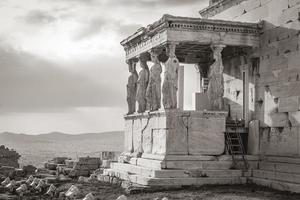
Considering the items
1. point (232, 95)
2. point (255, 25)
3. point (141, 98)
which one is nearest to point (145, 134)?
point (141, 98)

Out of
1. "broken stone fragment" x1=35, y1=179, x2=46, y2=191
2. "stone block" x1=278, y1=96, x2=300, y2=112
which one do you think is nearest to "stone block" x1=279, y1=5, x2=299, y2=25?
"stone block" x1=278, y1=96, x2=300, y2=112

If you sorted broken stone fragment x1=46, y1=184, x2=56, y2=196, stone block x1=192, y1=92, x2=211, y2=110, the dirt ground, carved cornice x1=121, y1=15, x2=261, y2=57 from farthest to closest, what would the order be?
stone block x1=192, y1=92, x2=211, y2=110
carved cornice x1=121, y1=15, x2=261, y2=57
broken stone fragment x1=46, y1=184, x2=56, y2=196
the dirt ground

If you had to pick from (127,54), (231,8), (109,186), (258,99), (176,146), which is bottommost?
Answer: (109,186)

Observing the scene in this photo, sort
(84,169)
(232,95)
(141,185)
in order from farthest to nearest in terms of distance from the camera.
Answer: (84,169) → (232,95) → (141,185)

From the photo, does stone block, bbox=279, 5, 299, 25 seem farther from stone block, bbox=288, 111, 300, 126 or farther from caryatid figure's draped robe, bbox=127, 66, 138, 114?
caryatid figure's draped robe, bbox=127, 66, 138, 114

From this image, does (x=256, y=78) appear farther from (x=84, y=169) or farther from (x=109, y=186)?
(x=84, y=169)

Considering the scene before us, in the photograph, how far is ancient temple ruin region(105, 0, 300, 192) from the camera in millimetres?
15633

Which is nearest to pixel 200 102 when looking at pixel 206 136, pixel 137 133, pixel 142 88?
pixel 142 88

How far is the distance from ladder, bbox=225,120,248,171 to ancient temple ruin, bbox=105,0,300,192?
0.25ft

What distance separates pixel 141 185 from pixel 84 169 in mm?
7397

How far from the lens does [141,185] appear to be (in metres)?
15.6

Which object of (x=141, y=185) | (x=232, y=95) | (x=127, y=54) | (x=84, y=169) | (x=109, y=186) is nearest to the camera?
(x=141, y=185)

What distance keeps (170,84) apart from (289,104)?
3363mm

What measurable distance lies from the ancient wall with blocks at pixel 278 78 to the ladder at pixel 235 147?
603mm
